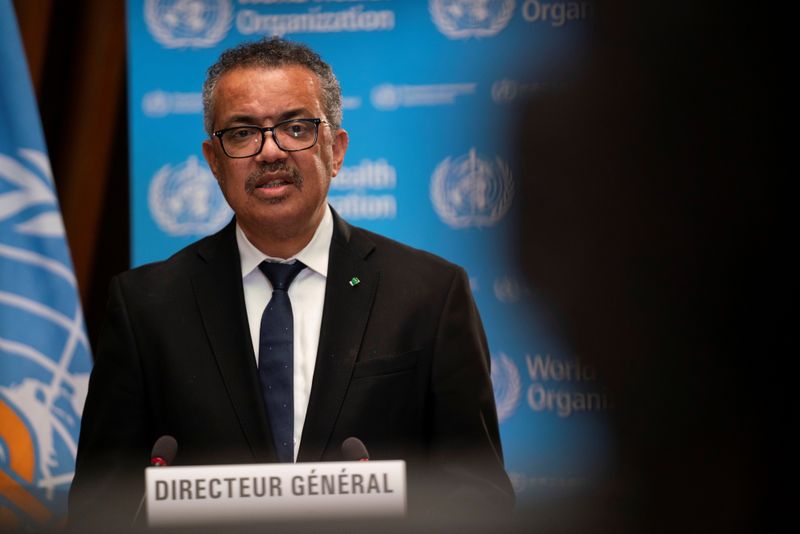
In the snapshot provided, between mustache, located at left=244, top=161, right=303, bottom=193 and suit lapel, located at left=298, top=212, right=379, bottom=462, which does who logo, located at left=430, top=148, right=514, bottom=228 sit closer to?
suit lapel, located at left=298, top=212, right=379, bottom=462

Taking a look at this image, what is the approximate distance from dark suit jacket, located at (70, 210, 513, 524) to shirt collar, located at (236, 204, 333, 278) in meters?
0.03

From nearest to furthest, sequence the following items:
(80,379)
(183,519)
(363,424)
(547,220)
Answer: (183,519), (363,424), (80,379), (547,220)

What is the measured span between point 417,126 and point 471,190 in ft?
1.08

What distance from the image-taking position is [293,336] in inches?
77.2

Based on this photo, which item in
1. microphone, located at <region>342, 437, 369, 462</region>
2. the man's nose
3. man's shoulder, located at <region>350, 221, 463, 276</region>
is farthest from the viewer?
man's shoulder, located at <region>350, 221, 463, 276</region>

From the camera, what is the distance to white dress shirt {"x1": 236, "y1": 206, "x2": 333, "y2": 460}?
6.40ft

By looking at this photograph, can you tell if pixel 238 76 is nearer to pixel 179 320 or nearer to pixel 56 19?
pixel 179 320

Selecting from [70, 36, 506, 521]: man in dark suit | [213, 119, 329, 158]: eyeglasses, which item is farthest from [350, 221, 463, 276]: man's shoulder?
[213, 119, 329, 158]: eyeglasses

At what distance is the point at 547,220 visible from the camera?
3420 millimetres

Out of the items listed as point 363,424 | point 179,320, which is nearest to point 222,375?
point 179,320

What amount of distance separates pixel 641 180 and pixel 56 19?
2472 millimetres

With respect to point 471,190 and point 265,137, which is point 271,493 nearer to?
point 265,137

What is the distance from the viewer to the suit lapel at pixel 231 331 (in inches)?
73.4

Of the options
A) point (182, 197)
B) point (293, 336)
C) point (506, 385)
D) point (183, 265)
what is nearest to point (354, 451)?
point (293, 336)
